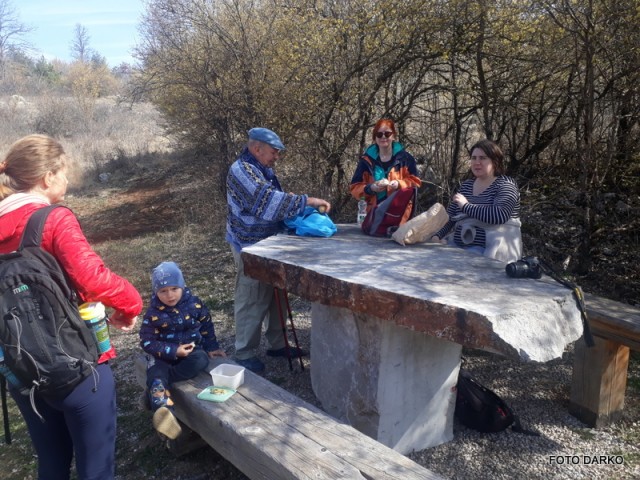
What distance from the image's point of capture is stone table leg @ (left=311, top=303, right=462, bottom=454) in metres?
3.15

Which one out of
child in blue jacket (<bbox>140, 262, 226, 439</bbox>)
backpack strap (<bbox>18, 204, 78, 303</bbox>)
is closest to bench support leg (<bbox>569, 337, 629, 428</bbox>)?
child in blue jacket (<bbox>140, 262, 226, 439</bbox>)

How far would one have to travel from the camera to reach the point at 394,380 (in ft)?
10.4

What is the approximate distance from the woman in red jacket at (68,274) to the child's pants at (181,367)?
0.86 m

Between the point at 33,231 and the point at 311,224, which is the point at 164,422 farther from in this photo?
the point at 311,224

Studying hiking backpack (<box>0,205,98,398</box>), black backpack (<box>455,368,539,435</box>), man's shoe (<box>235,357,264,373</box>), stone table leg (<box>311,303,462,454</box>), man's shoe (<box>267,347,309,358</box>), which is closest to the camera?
hiking backpack (<box>0,205,98,398</box>)

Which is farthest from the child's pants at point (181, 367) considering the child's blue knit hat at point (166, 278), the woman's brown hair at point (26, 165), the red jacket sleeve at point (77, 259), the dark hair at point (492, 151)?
the dark hair at point (492, 151)

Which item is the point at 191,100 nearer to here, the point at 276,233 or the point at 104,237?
the point at 104,237

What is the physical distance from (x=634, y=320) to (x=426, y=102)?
15.5ft

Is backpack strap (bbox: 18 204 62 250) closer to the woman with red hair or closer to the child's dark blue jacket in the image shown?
the child's dark blue jacket

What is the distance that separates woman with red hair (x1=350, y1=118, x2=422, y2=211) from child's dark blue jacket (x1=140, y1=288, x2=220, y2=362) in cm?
170

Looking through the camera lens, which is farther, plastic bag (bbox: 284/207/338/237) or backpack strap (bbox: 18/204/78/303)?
plastic bag (bbox: 284/207/338/237)

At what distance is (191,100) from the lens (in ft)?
31.7

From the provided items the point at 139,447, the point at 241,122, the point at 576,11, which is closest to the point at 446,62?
the point at 576,11

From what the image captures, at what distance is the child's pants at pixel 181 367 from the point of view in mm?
Answer: 3150
